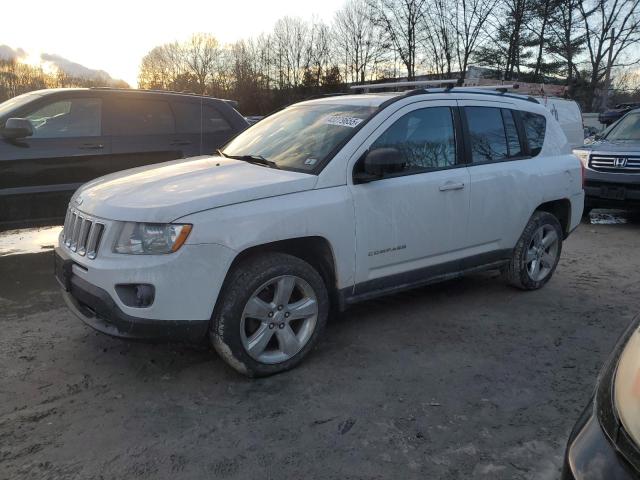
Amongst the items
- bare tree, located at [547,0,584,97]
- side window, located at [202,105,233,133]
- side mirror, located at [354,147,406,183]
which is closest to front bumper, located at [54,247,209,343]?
side mirror, located at [354,147,406,183]

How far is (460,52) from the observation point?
42500 mm

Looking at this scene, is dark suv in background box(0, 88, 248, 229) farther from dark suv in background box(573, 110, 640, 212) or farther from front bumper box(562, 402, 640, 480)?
dark suv in background box(573, 110, 640, 212)

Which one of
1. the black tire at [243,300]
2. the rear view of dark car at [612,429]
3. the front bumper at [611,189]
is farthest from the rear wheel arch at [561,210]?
the rear view of dark car at [612,429]

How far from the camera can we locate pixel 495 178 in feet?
15.1

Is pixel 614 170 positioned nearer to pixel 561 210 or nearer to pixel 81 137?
pixel 561 210

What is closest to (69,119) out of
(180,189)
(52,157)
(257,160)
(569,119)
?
(52,157)

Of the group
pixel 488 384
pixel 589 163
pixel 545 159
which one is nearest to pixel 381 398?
pixel 488 384

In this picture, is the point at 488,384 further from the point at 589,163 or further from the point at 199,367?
the point at 589,163

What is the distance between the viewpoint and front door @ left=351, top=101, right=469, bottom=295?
12.5 feet

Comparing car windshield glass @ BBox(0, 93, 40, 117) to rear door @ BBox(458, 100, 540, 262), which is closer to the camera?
rear door @ BBox(458, 100, 540, 262)

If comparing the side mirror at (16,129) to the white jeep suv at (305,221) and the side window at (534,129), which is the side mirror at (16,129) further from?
the side window at (534,129)

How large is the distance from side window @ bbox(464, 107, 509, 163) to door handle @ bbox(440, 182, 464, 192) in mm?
339

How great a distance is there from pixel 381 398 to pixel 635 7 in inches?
1760

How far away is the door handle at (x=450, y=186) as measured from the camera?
420 centimetres
